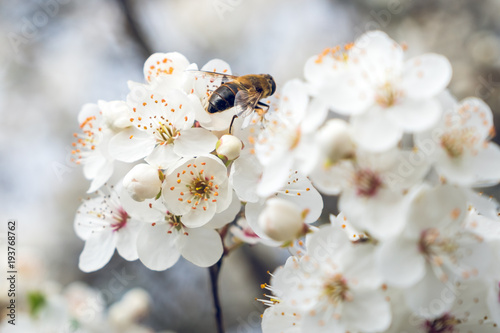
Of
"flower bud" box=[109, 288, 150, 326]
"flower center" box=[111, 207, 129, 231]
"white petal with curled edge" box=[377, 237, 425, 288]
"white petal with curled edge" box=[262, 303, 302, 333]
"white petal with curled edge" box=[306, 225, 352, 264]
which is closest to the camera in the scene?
"white petal with curled edge" box=[377, 237, 425, 288]

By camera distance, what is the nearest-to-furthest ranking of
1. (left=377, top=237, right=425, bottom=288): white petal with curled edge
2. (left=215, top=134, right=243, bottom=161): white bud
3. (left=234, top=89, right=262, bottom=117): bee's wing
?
(left=377, top=237, right=425, bottom=288): white petal with curled edge, (left=215, top=134, right=243, bottom=161): white bud, (left=234, top=89, right=262, bottom=117): bee's wing

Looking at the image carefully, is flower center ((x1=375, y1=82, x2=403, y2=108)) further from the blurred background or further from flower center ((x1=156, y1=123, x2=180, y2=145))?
the blurred background

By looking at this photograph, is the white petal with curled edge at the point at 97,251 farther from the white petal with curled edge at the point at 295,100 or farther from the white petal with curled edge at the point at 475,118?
the white petal with curled edge at the point at 475,118

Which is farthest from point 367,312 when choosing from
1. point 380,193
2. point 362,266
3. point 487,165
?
point 487,165

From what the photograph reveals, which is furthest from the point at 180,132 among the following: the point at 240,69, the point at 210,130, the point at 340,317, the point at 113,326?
the point at 240,69
